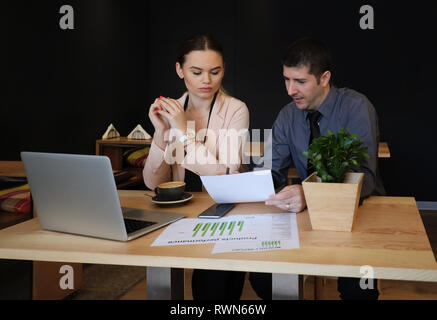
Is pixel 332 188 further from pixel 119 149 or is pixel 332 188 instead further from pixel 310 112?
pixel 119 149

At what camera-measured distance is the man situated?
67.6 inches

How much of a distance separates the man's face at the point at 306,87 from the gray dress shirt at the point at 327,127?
4 centimetres

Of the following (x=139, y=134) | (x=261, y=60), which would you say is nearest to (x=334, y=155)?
(x=139, y=134)

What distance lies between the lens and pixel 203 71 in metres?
1.92

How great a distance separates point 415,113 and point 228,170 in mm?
3604

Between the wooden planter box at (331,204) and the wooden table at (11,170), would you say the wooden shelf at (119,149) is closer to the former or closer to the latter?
the wooden table at (11,170)

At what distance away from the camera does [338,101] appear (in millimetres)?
1830

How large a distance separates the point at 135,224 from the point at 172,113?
0.71m

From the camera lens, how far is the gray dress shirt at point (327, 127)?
5.48 feet

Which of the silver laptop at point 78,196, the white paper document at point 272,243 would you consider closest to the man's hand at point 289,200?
the white paper document at point 272,243

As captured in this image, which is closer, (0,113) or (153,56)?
(0,113)

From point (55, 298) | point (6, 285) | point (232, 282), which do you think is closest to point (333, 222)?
point (232, 282)
